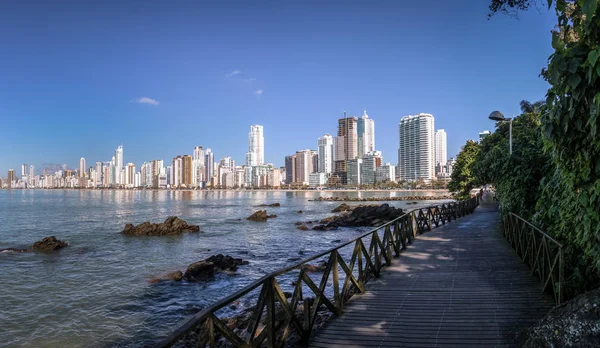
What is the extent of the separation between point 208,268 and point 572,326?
15.0 m

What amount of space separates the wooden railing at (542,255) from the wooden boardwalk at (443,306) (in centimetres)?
24

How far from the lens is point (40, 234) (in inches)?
1304

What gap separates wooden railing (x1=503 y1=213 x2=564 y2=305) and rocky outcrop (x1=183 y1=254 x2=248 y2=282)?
11869 millimetres

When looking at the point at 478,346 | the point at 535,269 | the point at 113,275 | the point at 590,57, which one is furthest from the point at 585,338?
the point at 113,275

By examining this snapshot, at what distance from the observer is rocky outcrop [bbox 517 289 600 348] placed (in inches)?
144

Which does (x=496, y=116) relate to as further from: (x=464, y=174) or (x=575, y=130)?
(x=464, y=174)

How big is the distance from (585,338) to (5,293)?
1868 cm

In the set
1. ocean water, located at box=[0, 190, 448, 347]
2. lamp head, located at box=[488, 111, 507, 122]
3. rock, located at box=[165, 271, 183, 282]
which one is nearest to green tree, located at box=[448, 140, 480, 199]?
ocean water, located at box=[0, 190, 448, 347]

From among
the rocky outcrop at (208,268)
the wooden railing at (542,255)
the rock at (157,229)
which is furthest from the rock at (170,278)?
the rock at (157,229)

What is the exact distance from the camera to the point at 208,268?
666 inches

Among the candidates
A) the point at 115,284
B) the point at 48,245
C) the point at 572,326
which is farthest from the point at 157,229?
the point at 572,326

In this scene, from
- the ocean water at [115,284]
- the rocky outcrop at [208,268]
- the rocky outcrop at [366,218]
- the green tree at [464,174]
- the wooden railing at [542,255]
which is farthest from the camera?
the green tree at [464,174]

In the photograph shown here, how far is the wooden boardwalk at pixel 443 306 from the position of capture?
5.36 metres

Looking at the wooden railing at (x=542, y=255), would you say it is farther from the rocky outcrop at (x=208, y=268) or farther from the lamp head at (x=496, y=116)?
the rocky outcrop at (x=208, y=268)
